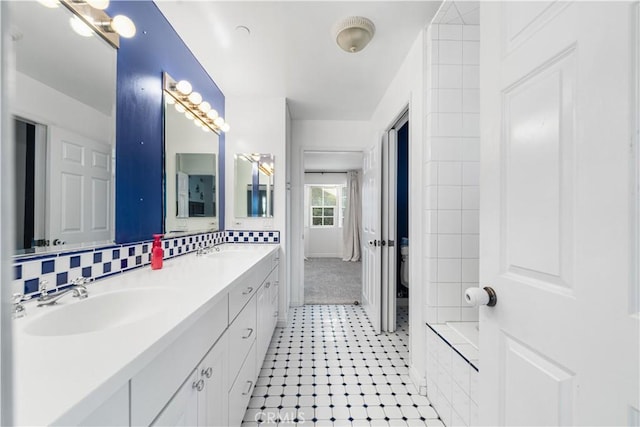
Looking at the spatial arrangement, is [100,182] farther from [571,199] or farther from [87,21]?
[571,199]

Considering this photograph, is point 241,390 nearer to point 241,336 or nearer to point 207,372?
point 241,336

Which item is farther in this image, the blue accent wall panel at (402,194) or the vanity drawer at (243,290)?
the blue accent wall panel at (402,194)

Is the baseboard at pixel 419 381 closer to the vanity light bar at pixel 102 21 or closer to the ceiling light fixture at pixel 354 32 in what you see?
the ceiling light fixture at pixel 354 32

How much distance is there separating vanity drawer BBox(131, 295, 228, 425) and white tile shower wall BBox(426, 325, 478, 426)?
114cm

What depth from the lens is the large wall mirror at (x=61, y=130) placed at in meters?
0.80

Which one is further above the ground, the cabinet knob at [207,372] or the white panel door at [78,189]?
the white panel door at [78,189]

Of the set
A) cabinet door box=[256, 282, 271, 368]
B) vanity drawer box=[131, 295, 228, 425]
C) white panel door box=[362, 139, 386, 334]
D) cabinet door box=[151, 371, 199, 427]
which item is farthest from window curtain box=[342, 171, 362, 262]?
cabinet door box=[151, 371, 199, 427]

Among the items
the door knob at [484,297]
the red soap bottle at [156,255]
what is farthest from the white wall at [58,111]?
the door knob at [484,297]

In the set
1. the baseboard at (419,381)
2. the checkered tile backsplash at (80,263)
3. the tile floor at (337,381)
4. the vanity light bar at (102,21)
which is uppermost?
the vanity light bar at (102,21)

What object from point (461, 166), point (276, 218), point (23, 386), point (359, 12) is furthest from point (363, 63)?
point (23, 386)

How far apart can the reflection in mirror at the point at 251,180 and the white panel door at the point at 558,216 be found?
2039 mm

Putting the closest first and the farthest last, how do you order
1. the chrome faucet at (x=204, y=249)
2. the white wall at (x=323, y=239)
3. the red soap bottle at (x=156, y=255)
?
the red soap bottle at (x=156, y=255) < the chrome faucet at (x=204, y=249) < the white wall at (x=323, y=239)

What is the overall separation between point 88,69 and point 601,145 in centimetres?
165

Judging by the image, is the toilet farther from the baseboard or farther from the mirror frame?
the mirror frame
